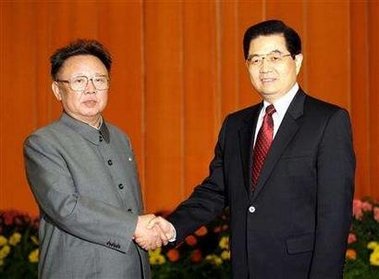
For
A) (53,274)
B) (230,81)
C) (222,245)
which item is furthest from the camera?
(230,81)

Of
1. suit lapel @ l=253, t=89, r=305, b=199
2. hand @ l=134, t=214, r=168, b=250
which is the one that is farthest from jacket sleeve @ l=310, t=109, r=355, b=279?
hand @ l=134, t=214, r=168, b=250

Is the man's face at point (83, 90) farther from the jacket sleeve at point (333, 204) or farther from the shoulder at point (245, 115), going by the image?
the jacket sleeve at point (333, 204)

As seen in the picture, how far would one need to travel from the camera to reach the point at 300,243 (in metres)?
2.04

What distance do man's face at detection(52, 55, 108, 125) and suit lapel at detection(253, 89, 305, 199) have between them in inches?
18.6

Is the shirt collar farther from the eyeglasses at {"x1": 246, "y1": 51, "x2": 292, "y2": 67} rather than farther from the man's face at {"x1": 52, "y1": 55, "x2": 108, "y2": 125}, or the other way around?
the man's face at {"x1": 52, "y1": 55, "x2": 108, "y2": 125}

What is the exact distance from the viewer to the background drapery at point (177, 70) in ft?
→ 11.5

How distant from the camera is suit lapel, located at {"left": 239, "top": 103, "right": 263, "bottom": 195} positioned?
2135mm

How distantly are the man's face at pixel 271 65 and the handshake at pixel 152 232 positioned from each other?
1.54ft

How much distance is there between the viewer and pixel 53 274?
2043 mm

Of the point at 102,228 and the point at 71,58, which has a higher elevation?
the point at 71,58

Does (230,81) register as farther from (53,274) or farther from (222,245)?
(53,274)

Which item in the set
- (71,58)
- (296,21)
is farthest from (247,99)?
(71,58)

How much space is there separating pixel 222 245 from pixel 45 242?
1217 mm

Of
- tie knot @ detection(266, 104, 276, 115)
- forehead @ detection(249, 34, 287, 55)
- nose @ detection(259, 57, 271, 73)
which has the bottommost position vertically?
tie knot @ detection(266, 104, 276, 115)
